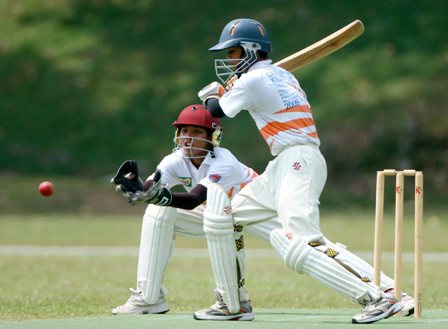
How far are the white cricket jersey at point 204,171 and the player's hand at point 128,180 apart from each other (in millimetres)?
647

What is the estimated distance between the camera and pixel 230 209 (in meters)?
5.68

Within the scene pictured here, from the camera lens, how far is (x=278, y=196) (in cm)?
557

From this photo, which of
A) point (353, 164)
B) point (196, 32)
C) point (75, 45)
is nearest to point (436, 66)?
point (353, 164)

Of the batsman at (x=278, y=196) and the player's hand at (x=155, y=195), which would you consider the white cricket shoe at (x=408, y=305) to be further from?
the player's hand at (x=155, y=195)

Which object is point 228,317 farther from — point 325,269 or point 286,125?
point 286,125

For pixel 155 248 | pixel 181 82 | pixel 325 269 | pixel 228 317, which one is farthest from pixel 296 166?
pixel 181 82

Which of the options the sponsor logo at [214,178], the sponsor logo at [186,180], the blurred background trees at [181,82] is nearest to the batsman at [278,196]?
the sponsor logo at [214,178]

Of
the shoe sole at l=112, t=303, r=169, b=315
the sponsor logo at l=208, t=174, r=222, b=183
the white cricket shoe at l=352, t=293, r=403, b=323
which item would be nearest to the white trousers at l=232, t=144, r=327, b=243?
the sponsor logo at l=208, t=174, r=222, b=183

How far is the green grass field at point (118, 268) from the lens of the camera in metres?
7.28

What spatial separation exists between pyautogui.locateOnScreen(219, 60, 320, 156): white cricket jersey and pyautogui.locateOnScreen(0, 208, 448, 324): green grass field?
1.45 metres

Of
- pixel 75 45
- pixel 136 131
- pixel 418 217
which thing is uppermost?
pixel 75 45

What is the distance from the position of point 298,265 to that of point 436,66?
1500cm

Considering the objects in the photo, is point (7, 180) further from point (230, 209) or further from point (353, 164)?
point (230, 209)

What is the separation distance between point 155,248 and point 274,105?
1.06 metres
